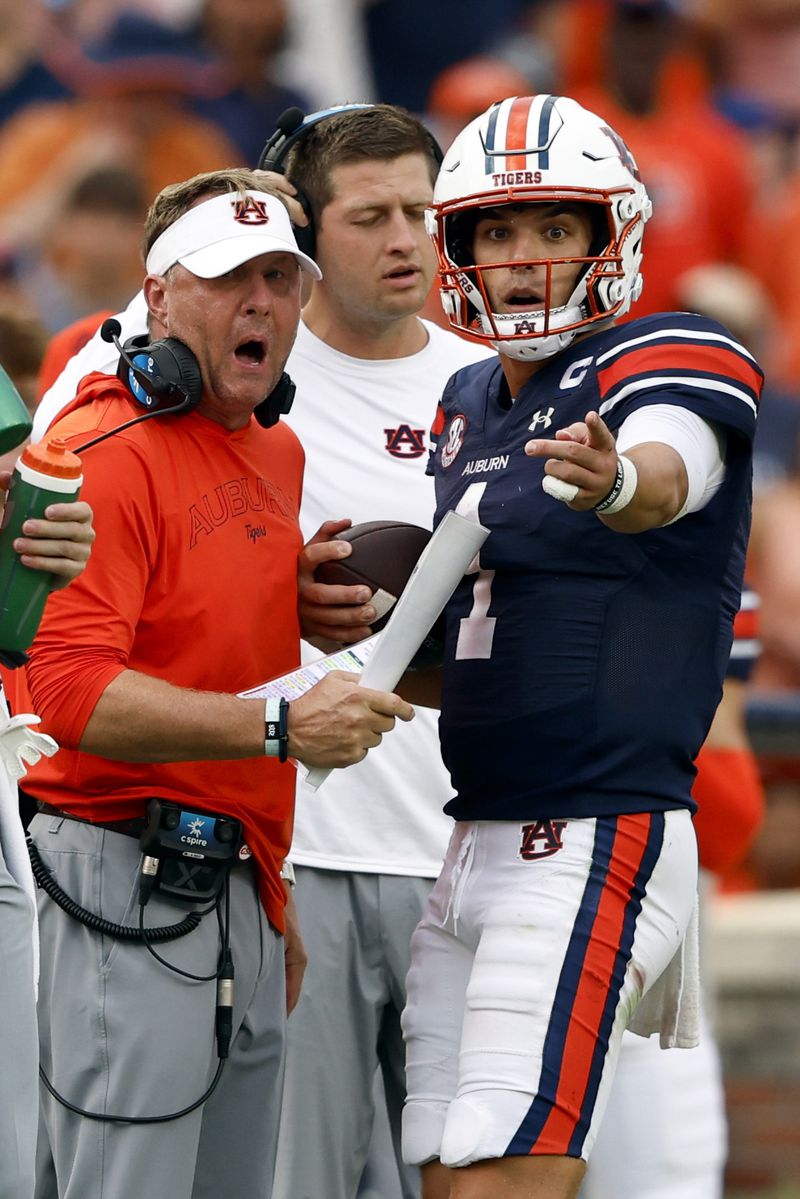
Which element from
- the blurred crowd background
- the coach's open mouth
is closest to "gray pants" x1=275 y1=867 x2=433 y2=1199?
the coach's open mouth

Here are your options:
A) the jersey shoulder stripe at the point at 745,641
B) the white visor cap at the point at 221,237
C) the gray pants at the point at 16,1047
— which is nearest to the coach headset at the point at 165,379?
the white visor cap at the point at 221,237

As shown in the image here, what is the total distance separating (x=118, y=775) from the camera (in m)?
3.83

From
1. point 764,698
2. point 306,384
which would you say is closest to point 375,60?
point 764,698

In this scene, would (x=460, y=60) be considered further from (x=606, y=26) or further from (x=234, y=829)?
(x=234, y=829)

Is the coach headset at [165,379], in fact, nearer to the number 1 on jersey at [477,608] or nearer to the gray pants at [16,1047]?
the number 1 on jersey at [477,608]

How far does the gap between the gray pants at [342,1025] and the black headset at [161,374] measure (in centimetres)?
125

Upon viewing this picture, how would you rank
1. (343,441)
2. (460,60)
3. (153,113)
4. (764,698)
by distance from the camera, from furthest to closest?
1. (460,60)
2. (153,113)
3. (764,698)
4. (343,441)

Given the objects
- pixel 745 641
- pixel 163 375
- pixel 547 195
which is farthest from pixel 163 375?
pixel 745 641

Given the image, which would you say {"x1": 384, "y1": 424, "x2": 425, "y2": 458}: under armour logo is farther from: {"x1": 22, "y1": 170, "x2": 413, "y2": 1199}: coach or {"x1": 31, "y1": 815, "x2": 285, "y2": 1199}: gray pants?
{"x1": 31, "y1": 815, "x2": 285, "y2": 1199}: gray pants

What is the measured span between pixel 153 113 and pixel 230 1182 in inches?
240

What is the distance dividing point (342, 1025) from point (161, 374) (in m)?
1.56

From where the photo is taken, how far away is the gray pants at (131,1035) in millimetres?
3715

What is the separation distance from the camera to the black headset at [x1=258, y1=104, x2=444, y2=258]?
4.79 m

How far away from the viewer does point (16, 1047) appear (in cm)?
332
